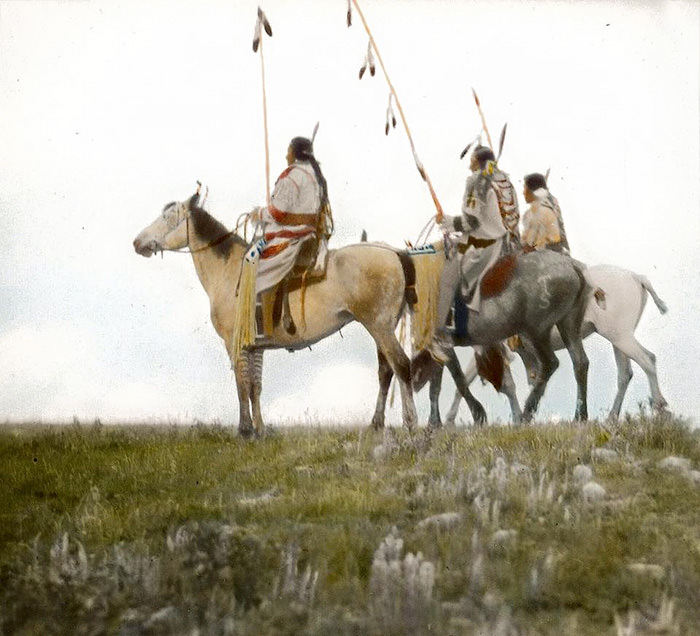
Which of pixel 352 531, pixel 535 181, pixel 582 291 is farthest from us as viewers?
pixel 582 291

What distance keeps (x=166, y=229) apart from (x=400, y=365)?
1.34 m

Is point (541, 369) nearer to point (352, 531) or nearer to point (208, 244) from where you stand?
point (352, 531)

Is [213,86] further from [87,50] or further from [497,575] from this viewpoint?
[497,575]

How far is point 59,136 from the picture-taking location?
5258 millimetres

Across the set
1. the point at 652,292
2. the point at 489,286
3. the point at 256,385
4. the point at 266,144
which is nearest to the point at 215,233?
the point at 266,144

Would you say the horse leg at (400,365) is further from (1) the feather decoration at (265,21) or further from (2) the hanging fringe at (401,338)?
(1) the feather decoration at (265,21)

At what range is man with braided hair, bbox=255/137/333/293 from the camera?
527cm

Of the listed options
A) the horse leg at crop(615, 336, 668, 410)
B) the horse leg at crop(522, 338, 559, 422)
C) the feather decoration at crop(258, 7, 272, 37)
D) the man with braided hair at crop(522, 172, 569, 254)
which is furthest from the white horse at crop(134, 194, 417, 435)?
the horse leg at crop(615, 336, 668, 410)

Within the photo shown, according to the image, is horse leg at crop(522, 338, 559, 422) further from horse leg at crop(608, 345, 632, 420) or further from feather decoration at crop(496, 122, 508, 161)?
feather decoration at crop(496, 122, 508, 161)

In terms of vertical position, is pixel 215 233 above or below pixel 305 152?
below

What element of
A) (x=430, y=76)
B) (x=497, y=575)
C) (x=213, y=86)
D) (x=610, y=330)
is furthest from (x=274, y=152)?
(x=497, y=575)

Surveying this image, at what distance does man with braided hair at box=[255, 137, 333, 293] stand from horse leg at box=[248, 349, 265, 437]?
0.34 m

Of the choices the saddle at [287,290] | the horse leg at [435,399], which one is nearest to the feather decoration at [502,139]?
the saddle at [287,290]

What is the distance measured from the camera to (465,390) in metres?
5.43
